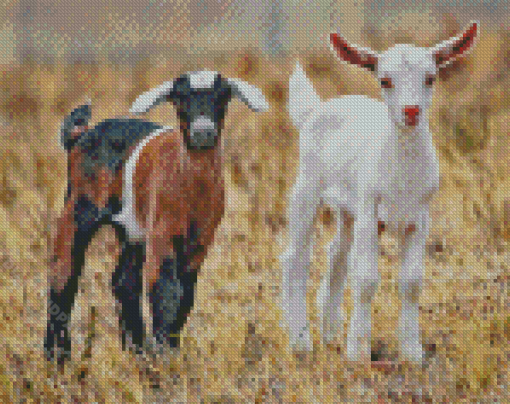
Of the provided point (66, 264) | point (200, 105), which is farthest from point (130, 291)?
point (200, 105)

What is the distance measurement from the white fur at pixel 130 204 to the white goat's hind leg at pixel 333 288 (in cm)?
104

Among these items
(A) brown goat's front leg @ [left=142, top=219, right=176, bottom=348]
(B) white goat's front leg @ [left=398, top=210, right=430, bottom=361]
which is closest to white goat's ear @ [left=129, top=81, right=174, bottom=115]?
(A) brown goat's front leg @ [left=142, top=219, right=176, bottom=348]

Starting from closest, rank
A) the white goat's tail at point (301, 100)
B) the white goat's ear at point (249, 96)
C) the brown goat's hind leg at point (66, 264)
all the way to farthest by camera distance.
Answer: the white goat's ear at point (249, 96)
the brown goat's hind leg at point (66, 264)
the white goat's tail at point (301, 100)

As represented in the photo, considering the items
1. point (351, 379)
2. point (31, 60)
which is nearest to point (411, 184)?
point (351, 379)

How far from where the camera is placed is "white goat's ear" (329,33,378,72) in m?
3.51

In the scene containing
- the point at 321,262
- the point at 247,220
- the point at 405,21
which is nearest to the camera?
the point at 321,262

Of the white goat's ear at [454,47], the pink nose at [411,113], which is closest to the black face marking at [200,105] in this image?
the pink nose at [411,113]

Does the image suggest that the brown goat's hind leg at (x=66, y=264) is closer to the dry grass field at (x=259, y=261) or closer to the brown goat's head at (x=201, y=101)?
the dry grass field at (x=259, y=261)

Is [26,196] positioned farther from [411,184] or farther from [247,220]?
[411,184]

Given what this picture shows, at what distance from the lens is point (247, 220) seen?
6527 millimetres

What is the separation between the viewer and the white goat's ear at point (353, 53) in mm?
3512

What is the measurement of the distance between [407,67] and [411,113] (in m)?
0.18

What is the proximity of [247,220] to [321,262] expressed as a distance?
0.92 metres

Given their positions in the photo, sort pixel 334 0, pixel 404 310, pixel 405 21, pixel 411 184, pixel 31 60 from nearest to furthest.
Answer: pixel 411 184, pixel 404 310, pixel 334 0, pixel 405 21, pixel 31 60
